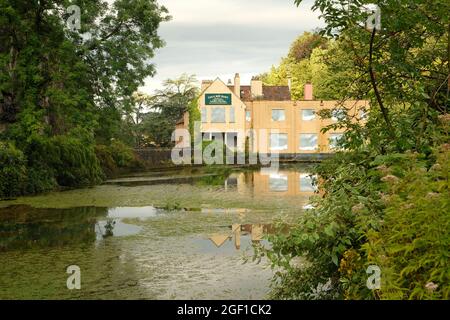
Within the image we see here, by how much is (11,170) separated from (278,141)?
1428 inches

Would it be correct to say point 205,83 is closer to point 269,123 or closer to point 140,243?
point 269,123

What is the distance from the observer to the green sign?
51469 mm

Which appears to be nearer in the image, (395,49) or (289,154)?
(395,49)

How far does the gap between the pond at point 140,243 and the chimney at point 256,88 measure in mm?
33955

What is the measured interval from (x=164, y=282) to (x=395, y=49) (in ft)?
14.5

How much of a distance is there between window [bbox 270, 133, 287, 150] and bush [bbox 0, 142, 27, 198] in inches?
1376

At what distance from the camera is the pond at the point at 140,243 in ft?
24.6

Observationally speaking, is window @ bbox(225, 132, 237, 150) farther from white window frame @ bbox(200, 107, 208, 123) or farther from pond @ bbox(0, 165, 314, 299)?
pond @ bbox(0, 165, 314, 299)

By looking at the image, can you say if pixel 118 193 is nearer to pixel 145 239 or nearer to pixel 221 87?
pixel 145 239

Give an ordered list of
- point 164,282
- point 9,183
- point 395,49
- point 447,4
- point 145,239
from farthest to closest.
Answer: point 9,183 < point 145,239 < point 164,282 < point 395,49 < point 447,4

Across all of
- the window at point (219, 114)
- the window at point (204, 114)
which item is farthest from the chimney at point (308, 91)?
the window at point (204, 114)

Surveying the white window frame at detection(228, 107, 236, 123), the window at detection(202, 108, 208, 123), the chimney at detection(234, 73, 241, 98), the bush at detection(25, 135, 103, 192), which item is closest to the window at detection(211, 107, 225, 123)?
the window at detection(202, 108, 208, 123)

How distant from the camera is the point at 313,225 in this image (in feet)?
18.3

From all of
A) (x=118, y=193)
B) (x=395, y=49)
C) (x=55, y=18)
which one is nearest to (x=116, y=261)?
(x=395, y=49)
